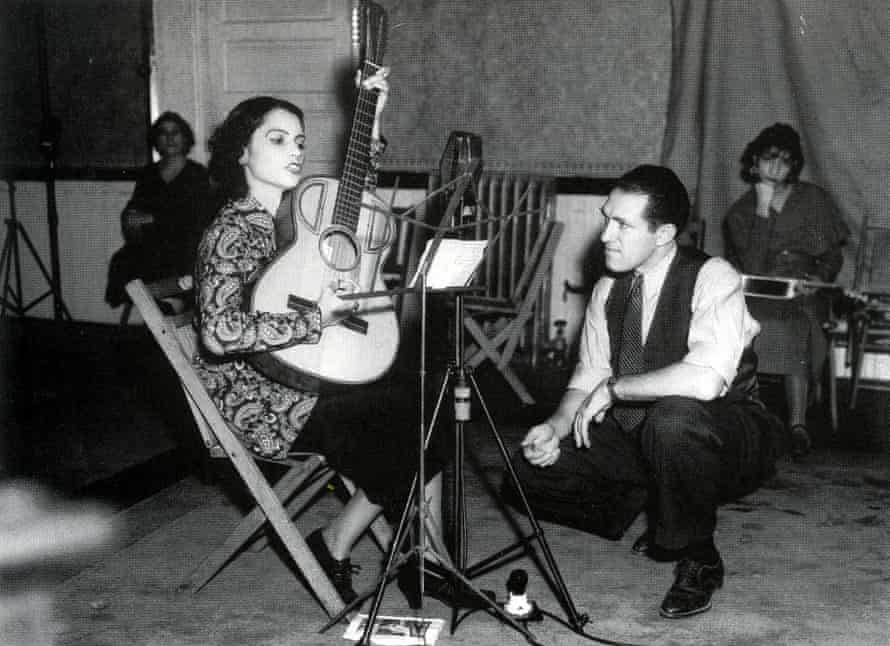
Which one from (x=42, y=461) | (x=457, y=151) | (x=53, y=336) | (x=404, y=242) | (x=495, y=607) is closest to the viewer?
(x=495, y=607)

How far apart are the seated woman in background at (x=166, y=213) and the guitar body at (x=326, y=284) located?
2837 mm

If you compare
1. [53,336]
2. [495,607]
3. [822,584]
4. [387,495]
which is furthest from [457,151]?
[53,336]

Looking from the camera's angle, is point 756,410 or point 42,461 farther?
point 42,461

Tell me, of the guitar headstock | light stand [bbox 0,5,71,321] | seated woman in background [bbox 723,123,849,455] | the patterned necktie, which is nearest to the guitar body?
the guitar headstock

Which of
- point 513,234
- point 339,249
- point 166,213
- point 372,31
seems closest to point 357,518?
point 339,249

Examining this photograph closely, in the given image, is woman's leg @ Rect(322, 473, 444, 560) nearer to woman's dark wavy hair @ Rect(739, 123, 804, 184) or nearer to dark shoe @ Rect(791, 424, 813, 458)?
dark shoe @ Rect(791, 424, 813, 458)

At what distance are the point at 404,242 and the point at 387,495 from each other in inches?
119

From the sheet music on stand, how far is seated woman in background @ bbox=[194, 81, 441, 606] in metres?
0.38

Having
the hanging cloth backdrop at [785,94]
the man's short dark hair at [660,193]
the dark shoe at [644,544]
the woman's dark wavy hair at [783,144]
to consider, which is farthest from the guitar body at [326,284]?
the hanging cloth backdrop at [785,94]

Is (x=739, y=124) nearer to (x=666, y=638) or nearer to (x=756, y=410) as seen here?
(x=756, y=410)

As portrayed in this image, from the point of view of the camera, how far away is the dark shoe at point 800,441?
3.99m

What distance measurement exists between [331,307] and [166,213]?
11.2 ft

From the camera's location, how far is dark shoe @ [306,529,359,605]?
2613 mm

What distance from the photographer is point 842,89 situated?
191 inches
